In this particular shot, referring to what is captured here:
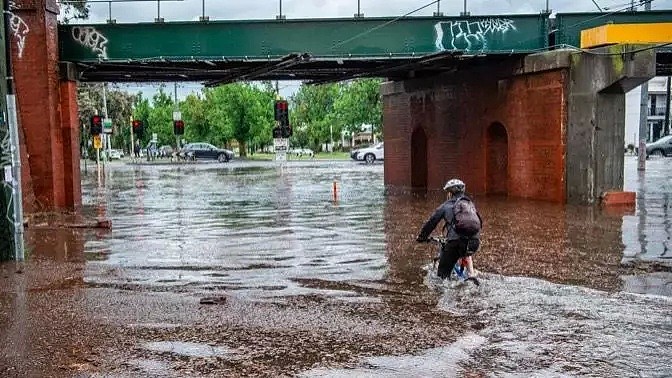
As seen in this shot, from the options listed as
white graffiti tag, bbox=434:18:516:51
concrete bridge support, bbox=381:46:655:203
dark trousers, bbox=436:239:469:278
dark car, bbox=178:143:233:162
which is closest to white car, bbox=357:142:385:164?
dark car, bbox=178:143:233:162

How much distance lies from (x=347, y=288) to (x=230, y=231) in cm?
633

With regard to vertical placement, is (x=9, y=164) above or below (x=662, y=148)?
above

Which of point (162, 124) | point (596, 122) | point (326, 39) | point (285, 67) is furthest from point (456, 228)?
point (162, 124)

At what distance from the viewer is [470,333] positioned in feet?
23.7

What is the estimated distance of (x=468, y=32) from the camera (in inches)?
832

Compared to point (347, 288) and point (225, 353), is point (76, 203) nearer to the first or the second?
point (347, 288)

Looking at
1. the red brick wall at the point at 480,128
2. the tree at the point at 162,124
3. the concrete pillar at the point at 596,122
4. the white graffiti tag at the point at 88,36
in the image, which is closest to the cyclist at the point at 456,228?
the concrete pillar at the point at 596,122

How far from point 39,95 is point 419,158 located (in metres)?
14.4

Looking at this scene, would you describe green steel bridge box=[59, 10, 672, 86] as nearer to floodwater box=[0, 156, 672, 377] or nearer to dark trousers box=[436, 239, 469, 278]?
floodwater box=[0, 156, 672, 377]

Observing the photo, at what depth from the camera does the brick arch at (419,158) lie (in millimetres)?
28766

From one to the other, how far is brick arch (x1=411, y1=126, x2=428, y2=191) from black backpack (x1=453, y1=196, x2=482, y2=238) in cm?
1960

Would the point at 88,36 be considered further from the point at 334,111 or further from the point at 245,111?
the point at 334,111

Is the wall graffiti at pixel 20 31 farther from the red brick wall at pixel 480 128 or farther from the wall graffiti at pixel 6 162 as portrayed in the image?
the red brick wall at pixel 480 128

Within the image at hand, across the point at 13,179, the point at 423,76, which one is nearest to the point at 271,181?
the point at 423,76
